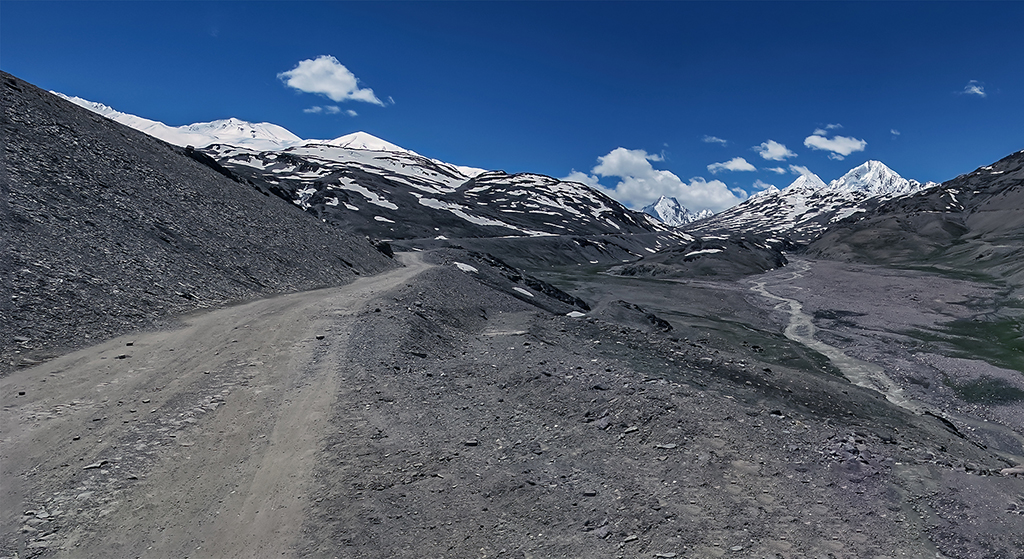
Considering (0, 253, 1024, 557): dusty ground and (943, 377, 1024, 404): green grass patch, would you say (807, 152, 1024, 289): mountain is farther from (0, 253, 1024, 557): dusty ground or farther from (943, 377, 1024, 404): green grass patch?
(0, 253, 1024, 557): dusty ground

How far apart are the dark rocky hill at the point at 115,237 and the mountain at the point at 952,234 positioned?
4107 inches

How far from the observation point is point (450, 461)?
1097 centimetres

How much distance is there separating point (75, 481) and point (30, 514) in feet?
3.18

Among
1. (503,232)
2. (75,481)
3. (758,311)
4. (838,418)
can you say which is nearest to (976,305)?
(758,311)

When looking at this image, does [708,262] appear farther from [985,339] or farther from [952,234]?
[952,234]

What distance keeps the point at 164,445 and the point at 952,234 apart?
177601 mm

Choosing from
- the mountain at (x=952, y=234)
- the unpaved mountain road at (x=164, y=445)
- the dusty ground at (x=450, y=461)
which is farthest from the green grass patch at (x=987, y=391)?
the mountain at (x=952, y=234)

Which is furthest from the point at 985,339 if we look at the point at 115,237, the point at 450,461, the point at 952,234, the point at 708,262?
the point at 952,234

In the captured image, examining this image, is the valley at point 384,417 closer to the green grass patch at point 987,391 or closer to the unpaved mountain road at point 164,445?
the unpaved mountain road at point 164,445

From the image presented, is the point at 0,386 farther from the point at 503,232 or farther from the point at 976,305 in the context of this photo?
the point at 503,232

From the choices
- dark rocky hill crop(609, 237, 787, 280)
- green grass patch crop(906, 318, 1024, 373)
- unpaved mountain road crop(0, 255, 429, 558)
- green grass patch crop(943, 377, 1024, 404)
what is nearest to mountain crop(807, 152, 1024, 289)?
dark rocky hill crop(609, 237, 787, 280)

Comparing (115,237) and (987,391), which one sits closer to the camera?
(115,237)

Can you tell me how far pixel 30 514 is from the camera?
809 cm

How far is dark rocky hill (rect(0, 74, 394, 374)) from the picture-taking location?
1758 cm
